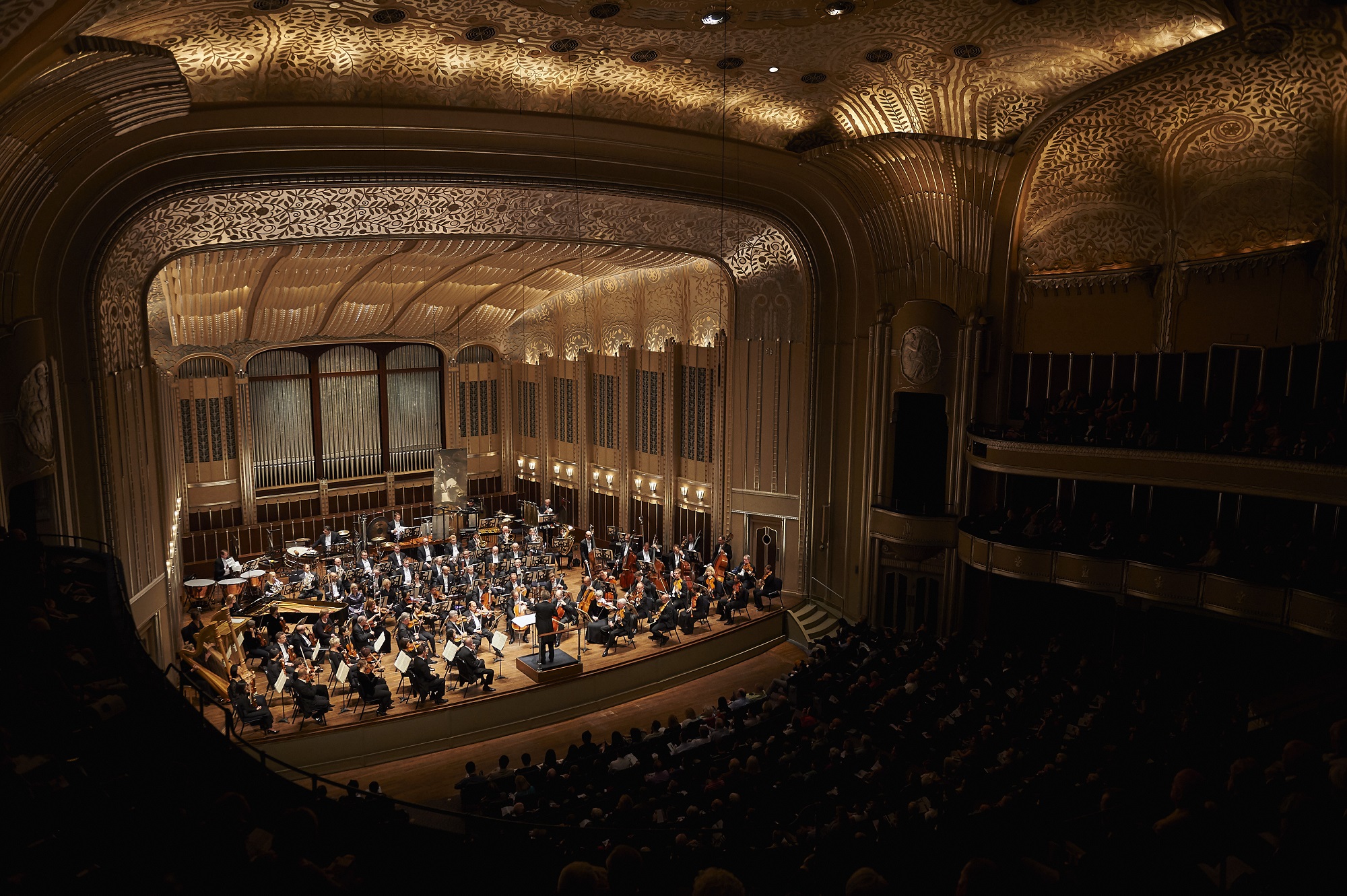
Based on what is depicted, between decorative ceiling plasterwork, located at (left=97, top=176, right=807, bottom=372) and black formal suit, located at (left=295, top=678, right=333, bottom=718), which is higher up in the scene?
decorative ceiling plasterwork, located at (left=97, top=176, right=807, bottom=372)

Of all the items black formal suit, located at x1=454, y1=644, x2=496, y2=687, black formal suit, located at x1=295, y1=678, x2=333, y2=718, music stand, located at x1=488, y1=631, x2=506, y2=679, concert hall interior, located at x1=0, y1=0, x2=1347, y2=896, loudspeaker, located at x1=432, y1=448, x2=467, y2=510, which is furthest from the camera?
loudspeaker, located at x1=432, y1=448, x2=467, y2=510

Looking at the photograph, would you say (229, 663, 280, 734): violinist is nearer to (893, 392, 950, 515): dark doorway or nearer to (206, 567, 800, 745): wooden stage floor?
(206, 567, 800, 745): wooden stage floor

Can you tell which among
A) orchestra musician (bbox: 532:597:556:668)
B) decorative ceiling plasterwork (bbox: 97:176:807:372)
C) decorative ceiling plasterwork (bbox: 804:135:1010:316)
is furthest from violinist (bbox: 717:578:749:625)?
decorative ceiling plasterwork (bbox: 804:135:1010:316)

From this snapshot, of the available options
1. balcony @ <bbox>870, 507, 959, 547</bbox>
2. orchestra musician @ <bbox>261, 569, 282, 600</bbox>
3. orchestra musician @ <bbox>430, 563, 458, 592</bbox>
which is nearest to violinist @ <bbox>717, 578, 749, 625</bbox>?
balcony @ <bbox>870, 507, 959, 547</bbox>

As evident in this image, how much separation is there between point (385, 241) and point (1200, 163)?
1237 centimetres

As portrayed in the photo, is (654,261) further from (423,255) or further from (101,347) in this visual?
(101,347)

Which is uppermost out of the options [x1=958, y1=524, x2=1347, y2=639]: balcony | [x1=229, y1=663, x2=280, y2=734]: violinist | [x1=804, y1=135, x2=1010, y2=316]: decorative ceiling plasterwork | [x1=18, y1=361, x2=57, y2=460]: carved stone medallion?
[x1=804, y1=135, x2=1010, y2=316]: decorative ceiling plasterwork

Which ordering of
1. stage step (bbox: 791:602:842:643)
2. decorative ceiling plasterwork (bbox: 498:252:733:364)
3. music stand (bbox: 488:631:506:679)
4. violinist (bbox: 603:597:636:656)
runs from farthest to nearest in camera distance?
decorative ceiling plasterwork (bbox: 498:252:733:364) < stage step (bbox: 791:602:842:643) < violinist (bbox: 603:597:636:656) < music stand (bbox: 488:631:506:679)

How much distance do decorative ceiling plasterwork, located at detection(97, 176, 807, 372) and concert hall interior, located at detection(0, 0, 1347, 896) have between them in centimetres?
10

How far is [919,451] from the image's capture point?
14891mm

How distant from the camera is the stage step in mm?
15352

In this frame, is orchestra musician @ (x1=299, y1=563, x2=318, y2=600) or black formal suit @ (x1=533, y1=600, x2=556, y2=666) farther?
orchestra musician @ (x1=299, y1=563, x2=318, y2=600)

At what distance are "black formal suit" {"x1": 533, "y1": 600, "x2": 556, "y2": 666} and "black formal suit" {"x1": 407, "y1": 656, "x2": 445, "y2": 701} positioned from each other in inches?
65.8

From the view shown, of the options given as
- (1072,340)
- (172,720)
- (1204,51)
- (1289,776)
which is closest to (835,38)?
(1204,51)
